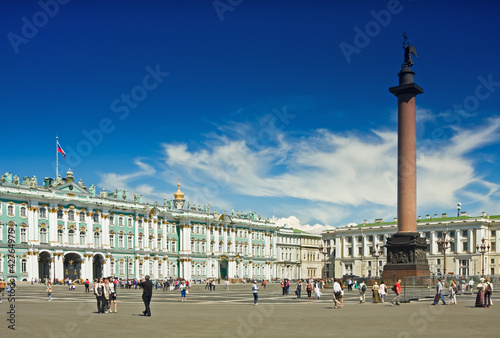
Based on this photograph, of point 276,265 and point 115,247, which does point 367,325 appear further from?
point 276,265

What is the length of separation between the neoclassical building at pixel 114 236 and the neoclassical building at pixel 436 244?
2386 centimetres

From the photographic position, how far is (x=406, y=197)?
4900 centimetres

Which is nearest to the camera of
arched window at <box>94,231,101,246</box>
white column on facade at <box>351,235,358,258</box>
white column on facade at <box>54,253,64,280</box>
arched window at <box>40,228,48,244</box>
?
arched window at <box>40,228,48,244</box>

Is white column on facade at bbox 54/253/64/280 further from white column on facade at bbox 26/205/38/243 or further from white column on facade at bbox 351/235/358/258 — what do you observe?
white column on facade at bbox 351/235/358/258

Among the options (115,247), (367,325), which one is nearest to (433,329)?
(367,325)

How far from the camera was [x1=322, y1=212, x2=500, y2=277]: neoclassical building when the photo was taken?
117250mm

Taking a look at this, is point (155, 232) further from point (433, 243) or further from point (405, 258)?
point (433, 243)

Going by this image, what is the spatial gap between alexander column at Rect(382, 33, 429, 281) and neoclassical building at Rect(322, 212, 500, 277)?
60048mm

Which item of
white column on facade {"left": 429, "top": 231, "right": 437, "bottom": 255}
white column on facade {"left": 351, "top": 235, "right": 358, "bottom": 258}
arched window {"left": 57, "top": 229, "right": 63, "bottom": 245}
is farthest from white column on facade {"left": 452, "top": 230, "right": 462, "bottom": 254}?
arched window {"left": 57, "top": 229, "right": 63, "bottom": 245}

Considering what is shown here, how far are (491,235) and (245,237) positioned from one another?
47914 millimetres

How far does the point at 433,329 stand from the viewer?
19250 millimetres

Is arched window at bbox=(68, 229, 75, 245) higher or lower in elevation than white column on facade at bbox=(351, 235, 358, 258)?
higher

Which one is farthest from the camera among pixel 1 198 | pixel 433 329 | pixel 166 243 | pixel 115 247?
pixel 166 243

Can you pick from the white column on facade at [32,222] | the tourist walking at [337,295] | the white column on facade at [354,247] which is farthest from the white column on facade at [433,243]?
the tourist walking at [337,295]
